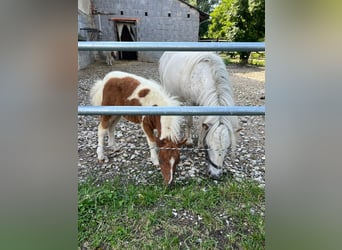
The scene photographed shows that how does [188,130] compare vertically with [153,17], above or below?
below

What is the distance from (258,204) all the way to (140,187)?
2.58ft

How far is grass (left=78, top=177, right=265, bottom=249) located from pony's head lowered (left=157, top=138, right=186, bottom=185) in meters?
0.13

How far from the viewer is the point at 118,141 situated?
3158 millimetres

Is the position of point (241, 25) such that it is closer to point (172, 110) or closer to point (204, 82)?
point (204, 82)

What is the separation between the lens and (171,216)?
155 cm

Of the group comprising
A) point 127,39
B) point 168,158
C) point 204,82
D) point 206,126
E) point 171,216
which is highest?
point 127,39

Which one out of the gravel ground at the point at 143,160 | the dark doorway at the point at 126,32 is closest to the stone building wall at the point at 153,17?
the dark doorway at the point at 126,32

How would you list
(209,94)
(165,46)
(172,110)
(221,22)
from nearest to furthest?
(165,46) → (172,110) → (209,94) → (221,22)

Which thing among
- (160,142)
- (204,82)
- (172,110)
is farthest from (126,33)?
(172,110)

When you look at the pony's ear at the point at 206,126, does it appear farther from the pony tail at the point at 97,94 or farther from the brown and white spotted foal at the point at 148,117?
the pony tail at the point at 97,94

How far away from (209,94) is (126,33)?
11.2 meters

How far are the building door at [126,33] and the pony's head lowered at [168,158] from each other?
10.4 metres
